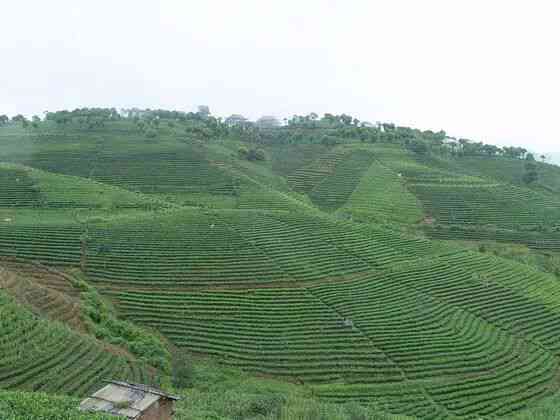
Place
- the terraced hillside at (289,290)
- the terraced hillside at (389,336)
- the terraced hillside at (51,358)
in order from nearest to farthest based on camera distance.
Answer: the terraced hillside at (51,358)
the terraced hillside at (289,290)
the terraced hillside at (389,336)

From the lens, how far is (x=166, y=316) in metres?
33.7

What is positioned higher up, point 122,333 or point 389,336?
point 389,336

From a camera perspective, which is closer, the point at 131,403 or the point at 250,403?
the point at 131,403

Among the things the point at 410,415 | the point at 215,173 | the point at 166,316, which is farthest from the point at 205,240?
the point at 215,173

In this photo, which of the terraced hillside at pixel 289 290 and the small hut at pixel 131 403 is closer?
the small hut at pixel 131 403

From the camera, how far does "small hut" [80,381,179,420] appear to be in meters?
15.4

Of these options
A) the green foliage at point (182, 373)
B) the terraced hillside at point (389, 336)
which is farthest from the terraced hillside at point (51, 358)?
the terraced hillside at point (389, 336)

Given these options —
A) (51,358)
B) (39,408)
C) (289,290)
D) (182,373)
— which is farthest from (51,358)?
(289,290)

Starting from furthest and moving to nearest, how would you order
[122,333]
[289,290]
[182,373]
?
[289,290]
[122,333]
[182,373]

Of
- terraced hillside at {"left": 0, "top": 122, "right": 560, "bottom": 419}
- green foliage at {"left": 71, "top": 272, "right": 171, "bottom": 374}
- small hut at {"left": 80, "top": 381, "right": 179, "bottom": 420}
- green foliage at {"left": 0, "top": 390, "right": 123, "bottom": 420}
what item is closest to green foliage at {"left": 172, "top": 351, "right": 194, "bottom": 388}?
green foliage at {"left": 71, "top": 272, "right": 171, "bottom": 374}

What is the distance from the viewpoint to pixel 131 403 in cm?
1569

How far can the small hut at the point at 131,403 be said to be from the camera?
15.4 metres

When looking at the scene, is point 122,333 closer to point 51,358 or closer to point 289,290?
point 51,358

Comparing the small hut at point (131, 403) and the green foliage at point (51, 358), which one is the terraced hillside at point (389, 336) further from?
the small hut at point (131, 403)
